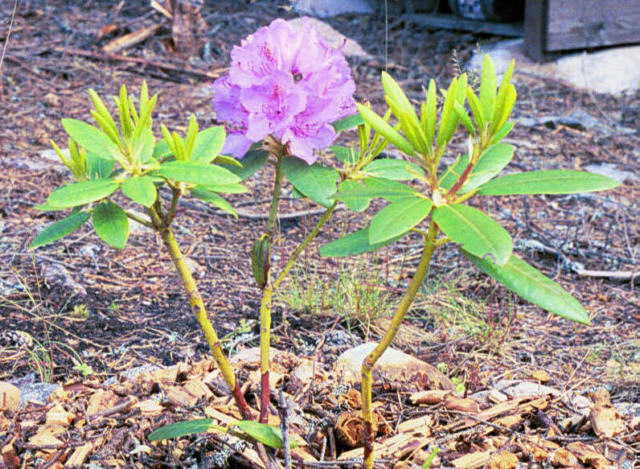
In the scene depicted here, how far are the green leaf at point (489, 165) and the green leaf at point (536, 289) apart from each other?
0.35 feet

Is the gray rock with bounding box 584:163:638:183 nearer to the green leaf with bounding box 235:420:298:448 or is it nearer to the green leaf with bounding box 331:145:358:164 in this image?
the green leaf with bounding box 331:145:358:164

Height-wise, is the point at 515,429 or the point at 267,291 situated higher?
the point at 267,291

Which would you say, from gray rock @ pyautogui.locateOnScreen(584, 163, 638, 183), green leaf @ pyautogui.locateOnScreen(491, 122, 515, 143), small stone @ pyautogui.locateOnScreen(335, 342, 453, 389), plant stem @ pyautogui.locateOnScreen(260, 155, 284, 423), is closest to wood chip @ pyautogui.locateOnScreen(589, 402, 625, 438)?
small stone @ pyautogui.locateOnScreen(335, 342, 453, 389)

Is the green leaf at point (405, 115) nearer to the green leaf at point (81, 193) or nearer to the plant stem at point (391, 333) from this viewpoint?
the plant stem at point (391, 333)

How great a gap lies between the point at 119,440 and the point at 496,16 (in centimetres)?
657

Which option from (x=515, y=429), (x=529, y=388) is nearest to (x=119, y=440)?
(x=515, y=429)

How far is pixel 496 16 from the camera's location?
7043mm

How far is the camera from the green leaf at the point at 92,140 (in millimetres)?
1044

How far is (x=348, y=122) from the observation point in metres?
1.24

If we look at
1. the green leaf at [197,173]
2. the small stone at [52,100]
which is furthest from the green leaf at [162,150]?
the small stone at [52,100]

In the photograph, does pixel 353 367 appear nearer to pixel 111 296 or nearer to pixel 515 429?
pixel 515 429

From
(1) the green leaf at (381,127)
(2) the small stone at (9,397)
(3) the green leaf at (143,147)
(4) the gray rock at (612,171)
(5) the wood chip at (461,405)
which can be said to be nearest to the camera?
(1) the green leaf at (381,127)

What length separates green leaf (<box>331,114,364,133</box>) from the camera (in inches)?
48.1

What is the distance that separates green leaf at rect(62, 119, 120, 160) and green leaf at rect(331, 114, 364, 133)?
40 cm
